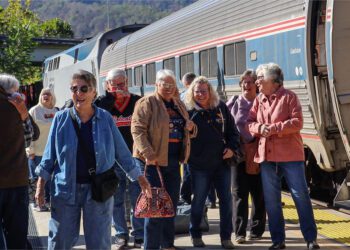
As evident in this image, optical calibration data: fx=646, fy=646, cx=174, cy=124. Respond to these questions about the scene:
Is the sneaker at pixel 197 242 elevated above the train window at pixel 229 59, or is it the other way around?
the train window at pixel 229 59

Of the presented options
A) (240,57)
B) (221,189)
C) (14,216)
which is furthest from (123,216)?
(240,57)

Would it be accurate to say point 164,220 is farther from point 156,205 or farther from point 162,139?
point 162,139

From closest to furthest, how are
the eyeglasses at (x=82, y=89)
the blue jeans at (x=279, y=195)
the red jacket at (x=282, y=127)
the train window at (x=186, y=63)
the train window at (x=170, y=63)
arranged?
the eyeglasses at (x=82, y=89), the red jacket at (x=282, y=127), the blue jeans at (x=279, y=195), the train window at (x=186, y=63), the train window at (x=170, y=63)

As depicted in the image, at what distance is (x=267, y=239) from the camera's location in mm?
6793

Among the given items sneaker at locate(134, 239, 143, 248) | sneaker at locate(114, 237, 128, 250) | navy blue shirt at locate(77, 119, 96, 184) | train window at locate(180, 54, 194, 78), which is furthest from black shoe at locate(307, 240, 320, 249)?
train window at locate(180, 54, 194, 78)

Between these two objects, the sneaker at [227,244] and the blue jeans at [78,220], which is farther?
the sneaker at [227,244]

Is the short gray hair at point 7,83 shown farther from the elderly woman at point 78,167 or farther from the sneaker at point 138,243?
the sneaker at point 138,243

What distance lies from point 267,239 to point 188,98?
1725 mm

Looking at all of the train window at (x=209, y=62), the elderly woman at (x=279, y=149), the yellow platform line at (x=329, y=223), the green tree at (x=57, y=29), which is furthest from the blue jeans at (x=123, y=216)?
the green tree at (x=57, y=29)

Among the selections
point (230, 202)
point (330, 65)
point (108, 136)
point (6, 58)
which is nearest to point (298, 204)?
point (230, 202)

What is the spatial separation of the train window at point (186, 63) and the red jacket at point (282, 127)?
20.7 feet

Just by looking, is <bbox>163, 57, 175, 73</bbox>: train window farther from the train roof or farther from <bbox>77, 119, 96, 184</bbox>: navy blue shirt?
<bbox>77, 119, 96, 184</bbox>: navy blue shirt

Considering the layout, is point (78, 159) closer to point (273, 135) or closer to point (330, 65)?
point (273, 135)

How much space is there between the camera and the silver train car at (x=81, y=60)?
73.7 ft
